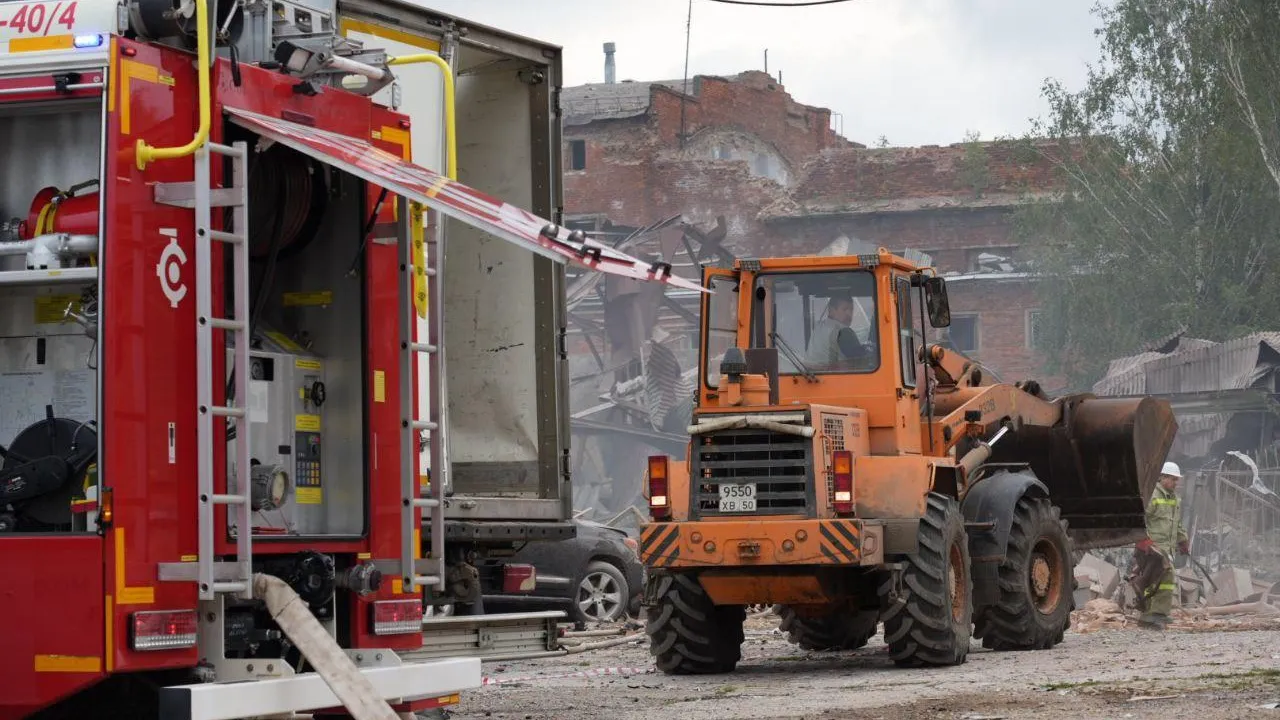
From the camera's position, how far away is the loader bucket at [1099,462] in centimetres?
1725

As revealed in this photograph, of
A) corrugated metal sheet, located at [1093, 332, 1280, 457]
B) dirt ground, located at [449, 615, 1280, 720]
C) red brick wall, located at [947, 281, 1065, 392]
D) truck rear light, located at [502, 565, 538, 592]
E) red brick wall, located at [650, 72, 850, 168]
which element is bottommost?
dirt ground, located at [449, 615, 1280, 720]

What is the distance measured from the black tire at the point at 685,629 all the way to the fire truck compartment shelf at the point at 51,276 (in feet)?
25.8

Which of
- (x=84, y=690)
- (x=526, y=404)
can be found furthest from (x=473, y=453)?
(x=84, y=690)

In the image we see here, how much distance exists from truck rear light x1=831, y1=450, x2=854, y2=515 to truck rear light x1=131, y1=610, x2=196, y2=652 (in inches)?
290

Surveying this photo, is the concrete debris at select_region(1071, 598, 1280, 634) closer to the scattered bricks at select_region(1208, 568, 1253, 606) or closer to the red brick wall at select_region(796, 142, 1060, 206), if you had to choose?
the scattered bricks at select_region(1208, 568, 1253, 606)

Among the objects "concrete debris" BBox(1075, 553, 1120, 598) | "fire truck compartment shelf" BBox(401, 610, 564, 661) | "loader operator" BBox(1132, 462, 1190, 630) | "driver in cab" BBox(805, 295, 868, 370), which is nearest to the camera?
"fire truck compartment shelf" BBox(401, 610, 564, 661)

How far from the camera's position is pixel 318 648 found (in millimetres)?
7328

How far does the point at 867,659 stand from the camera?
1534cm

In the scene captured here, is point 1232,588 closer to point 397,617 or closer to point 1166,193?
point 397,617

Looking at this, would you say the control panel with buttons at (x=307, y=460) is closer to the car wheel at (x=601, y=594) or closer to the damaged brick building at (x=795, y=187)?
the car wheel at (x=601, y=594)

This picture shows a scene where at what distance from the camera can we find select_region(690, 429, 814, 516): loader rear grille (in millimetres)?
13672

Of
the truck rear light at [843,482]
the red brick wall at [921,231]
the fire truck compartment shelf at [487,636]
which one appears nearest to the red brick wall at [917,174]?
the red brick wall at [921,231]

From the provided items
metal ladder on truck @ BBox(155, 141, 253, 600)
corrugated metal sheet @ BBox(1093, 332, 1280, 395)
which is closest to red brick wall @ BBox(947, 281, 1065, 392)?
corrugated metal sheet @ BBox(1093, 332, 1280, 395)

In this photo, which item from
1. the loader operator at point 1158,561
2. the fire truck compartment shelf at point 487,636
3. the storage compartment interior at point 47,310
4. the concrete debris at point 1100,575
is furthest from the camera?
the concrete debris at point 1100,575
